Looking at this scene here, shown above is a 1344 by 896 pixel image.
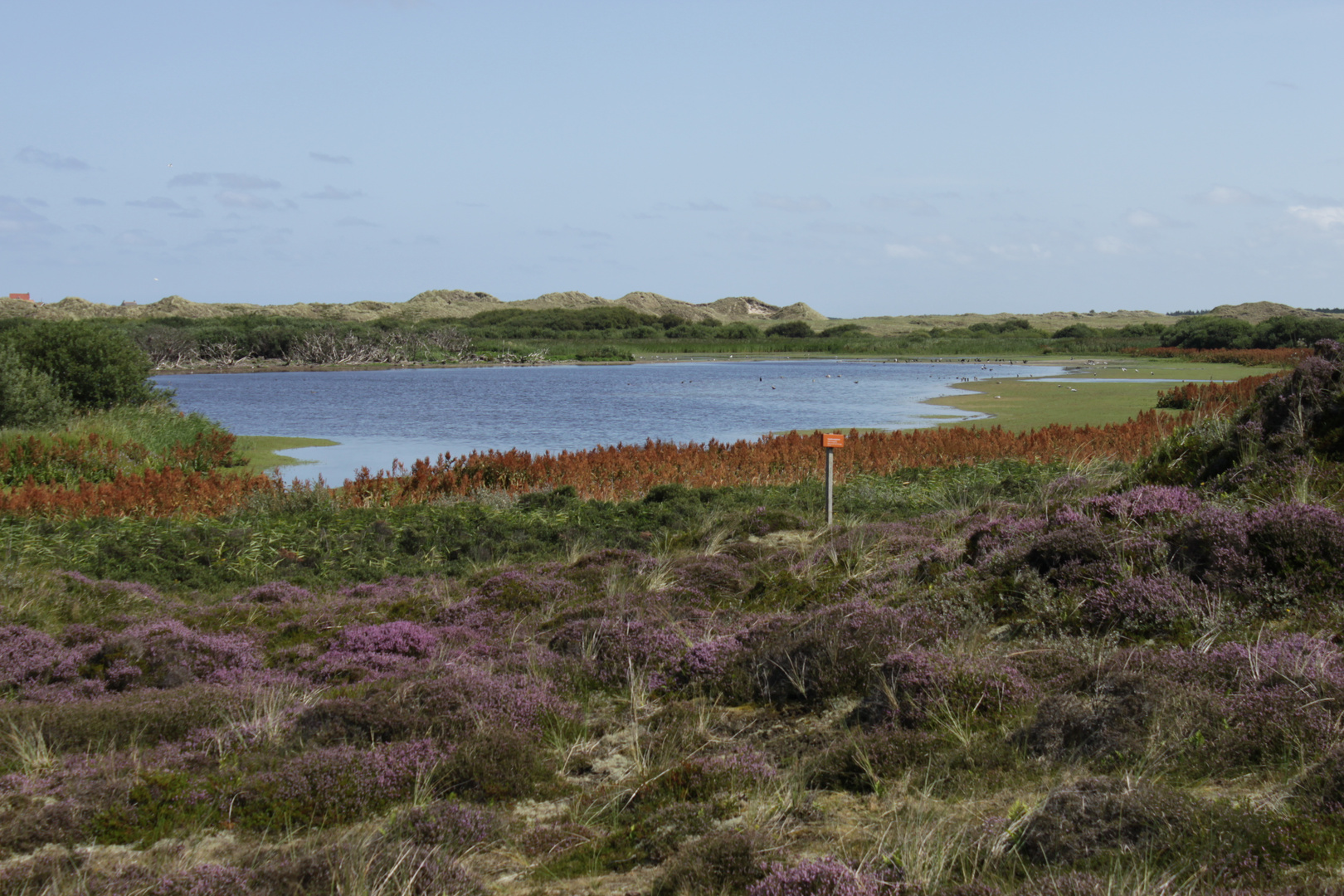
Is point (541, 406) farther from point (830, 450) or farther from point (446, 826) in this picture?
point (446, 826)

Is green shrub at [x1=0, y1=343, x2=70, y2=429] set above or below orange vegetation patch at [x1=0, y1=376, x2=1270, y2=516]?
above

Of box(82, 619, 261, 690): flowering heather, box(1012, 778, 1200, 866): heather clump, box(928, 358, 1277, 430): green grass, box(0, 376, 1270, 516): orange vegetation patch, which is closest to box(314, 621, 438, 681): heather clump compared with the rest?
box(82, 619, 261, 690): flowering heather

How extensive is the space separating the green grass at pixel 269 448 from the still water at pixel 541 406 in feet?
1.72

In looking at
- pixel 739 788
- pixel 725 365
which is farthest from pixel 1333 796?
pixel 725 365

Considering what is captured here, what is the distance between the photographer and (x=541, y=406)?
111 ft

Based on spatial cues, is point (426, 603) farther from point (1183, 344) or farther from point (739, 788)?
point (1183, 344)

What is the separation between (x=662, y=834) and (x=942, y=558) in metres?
3.98

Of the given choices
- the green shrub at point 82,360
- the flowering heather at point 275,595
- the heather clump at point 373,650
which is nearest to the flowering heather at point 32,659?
the heather clump at point 373,650

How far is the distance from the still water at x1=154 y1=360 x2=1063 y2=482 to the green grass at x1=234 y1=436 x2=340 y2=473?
0.52 m

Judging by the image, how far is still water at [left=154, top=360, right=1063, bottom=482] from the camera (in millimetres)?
24281

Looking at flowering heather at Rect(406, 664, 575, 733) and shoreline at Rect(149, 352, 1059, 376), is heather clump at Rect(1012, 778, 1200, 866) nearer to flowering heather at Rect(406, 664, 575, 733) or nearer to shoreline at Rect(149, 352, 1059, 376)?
flowering heather at Rect(406, 664, 575, 733)

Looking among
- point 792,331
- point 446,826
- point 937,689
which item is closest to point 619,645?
point 937,689

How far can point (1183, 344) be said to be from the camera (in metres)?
71.1

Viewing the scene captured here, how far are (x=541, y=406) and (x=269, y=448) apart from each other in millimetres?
12403
